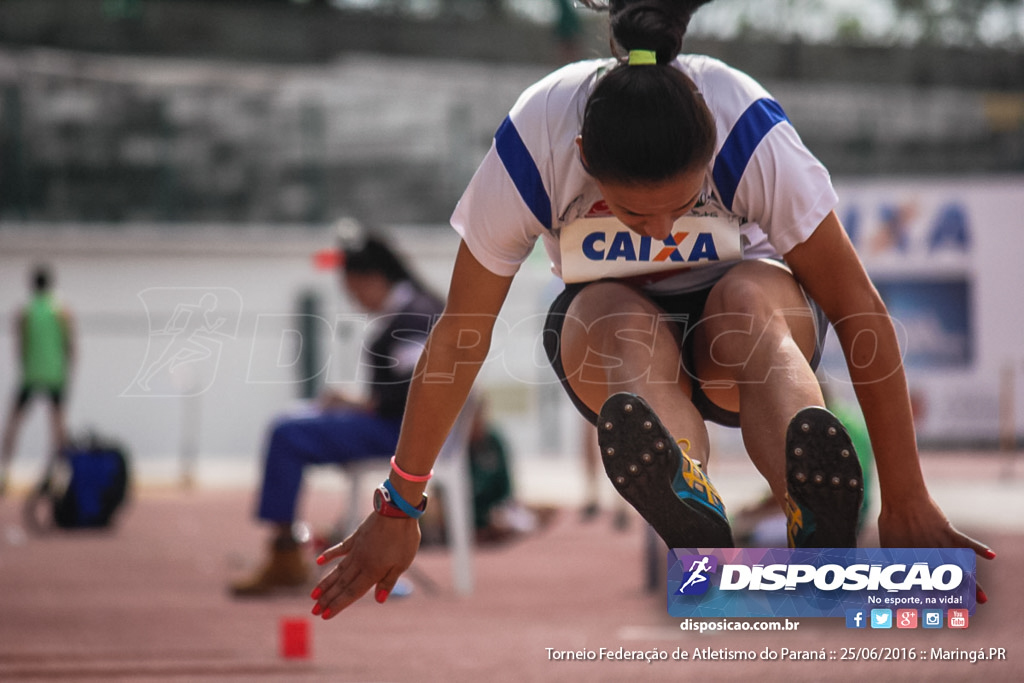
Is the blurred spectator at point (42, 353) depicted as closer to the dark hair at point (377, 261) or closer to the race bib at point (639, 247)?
the dark hair at point (377, 261)

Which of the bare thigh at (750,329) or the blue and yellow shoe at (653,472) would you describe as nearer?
the blue and yellow shoe at (653,472)

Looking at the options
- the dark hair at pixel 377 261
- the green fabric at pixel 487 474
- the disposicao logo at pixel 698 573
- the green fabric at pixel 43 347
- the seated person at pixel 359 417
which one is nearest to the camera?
the disposicao logo at pixel 698 573

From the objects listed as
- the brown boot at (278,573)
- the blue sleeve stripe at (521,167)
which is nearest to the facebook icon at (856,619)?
the blue sleeve stripe at (521,167)

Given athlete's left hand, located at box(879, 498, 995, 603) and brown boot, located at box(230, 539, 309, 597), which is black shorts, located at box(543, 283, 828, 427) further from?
brown boot, located at box(230, 539, 309, 597)

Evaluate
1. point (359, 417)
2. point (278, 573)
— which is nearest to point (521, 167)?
point (359, 417)

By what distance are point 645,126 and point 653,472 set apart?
612 mm

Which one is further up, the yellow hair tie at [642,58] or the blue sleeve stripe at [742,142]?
the yellow hair tie at [642,58]

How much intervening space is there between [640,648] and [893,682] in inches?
34.5

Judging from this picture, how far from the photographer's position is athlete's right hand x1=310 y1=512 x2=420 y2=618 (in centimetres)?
267

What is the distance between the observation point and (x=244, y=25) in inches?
831

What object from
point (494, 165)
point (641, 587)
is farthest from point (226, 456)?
point (494, 165)

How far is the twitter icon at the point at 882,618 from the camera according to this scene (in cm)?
252

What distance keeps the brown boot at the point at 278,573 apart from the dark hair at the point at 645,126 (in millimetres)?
3909

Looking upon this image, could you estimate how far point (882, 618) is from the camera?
2539 mm
